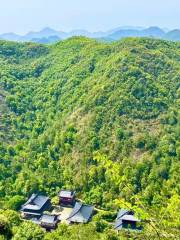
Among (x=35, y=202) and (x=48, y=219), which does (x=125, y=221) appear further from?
(x=35, y=202)

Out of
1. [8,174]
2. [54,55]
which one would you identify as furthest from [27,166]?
[54,55]

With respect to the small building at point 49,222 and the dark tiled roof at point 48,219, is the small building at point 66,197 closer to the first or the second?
the small building at point 49,222

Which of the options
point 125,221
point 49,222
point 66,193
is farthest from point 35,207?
point 125,221

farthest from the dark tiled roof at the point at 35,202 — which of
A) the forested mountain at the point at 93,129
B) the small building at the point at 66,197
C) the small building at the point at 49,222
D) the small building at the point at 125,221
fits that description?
the small building at the point at 125,221

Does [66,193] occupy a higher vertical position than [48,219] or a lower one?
higher

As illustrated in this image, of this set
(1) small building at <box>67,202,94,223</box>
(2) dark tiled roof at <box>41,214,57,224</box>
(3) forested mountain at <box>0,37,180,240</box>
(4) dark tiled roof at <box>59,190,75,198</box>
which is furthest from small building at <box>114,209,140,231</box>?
(4) dark tiled roof at <box>59,190,75,198</box>

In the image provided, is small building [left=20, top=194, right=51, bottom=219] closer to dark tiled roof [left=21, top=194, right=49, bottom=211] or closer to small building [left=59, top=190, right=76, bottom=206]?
dark tiled roof [left=21, top=194, right=49, bottom=211]
